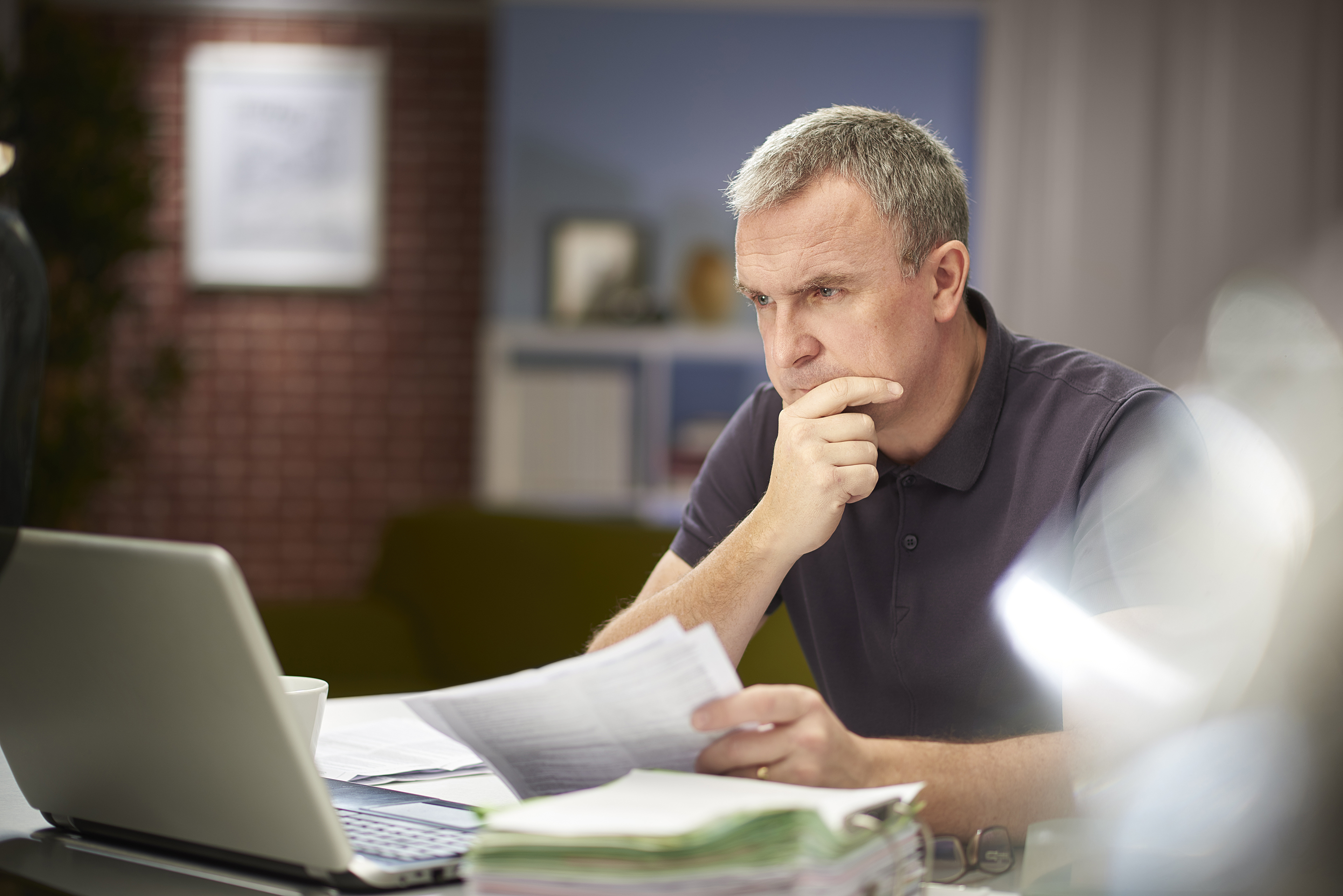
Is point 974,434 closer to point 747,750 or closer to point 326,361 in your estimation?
point 747,750

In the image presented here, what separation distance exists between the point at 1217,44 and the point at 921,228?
3.31 meters

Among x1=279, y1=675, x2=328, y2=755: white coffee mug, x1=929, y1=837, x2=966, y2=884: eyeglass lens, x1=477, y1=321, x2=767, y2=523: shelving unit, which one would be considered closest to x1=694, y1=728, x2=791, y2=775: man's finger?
x1=929, y1=837, x2=966, y2=884: eyeglass lens

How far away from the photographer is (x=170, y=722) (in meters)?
0.76

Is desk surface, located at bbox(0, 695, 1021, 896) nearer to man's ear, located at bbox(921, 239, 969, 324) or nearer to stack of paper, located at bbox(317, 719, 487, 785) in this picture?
stack of paper, located at bbox(317, 719, 487, 785)

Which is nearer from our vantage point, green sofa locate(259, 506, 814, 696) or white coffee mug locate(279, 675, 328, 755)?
white coffee mug locate(279, 675, 328, 755)

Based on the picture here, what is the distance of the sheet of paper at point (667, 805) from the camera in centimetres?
68

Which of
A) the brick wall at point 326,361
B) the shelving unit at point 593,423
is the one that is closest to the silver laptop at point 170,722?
the shelving unit at point 593,423

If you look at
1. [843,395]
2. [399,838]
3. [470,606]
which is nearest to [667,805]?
[399,838]

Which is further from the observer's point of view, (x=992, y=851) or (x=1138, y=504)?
(x=1138, y=504)

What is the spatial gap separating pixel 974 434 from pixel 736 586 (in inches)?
13.5

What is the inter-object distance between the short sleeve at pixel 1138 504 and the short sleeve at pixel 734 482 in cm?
45

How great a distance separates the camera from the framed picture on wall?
4.49 metres

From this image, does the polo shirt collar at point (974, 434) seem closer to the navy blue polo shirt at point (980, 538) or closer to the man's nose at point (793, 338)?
the navy blue polo shirt at point (980, 538)

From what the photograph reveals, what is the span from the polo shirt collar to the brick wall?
3.43 meters
